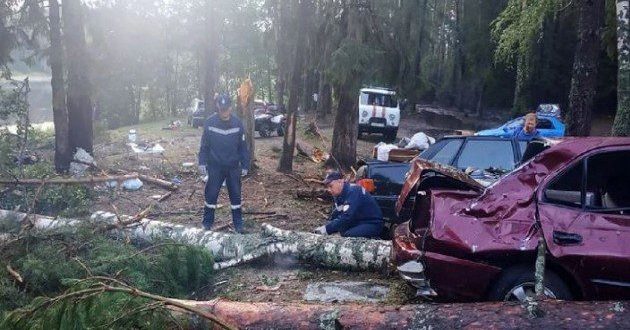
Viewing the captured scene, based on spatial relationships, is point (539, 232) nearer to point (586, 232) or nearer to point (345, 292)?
point (586, 232)

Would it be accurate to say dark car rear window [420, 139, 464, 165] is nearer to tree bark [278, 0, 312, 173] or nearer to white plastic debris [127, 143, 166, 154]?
tree bark [278, 0, 312, 173]

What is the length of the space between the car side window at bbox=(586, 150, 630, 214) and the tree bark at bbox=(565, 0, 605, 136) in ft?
19.8

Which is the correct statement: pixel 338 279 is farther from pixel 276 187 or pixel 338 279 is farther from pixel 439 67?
pixel 439 67

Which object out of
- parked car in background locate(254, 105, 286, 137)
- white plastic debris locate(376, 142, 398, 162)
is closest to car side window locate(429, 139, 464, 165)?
white plastic debris locate(376, 142, 398, 162)

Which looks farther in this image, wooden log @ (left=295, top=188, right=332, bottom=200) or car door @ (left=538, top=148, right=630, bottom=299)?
wooden log @ (left=295, top=188, right=332, bottom=200)

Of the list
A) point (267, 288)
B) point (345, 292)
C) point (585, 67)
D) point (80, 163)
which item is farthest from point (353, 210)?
point (80, 163)

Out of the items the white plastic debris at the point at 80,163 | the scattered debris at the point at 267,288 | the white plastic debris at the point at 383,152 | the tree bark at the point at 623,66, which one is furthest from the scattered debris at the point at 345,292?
the white plastic debris at the point at 80,163

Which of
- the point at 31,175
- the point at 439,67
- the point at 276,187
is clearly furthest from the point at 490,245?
the point at 439,67

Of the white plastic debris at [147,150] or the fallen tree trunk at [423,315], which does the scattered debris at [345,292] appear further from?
the white plastic debris at [147,150]

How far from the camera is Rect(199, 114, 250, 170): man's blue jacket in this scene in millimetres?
8312

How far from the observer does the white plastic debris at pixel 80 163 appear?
41.7ft

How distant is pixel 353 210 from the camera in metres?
7.19

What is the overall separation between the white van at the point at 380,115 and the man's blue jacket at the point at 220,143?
604 inches

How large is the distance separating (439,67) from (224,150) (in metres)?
34.9
